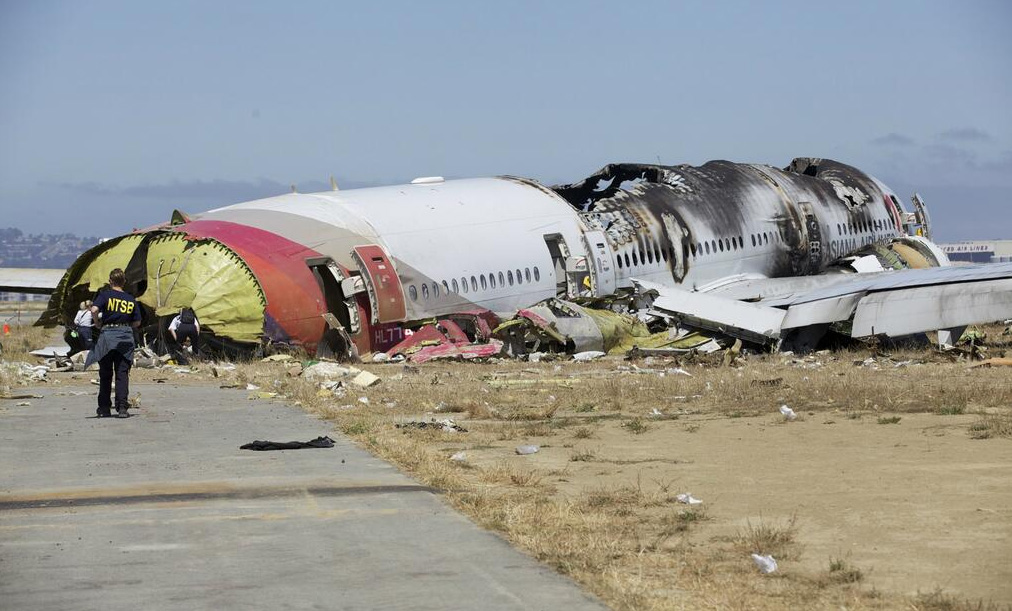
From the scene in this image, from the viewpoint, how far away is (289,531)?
10680mm

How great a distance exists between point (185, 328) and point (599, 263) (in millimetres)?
10339

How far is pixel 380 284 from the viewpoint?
29.9 m

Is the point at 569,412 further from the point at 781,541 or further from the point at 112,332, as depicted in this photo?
the point at 781,541

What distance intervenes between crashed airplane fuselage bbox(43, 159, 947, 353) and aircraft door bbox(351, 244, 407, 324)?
0.10ft

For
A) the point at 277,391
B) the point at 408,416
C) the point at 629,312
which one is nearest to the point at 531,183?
the point at 629,312

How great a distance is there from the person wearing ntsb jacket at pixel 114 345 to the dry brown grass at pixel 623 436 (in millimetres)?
2662

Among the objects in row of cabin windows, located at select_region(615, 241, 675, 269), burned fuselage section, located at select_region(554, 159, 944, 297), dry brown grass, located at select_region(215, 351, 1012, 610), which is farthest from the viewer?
burned fuselage section, located at select_region(554, 159, 944, 297)

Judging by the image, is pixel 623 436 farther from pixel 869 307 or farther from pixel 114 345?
pixel 869 307

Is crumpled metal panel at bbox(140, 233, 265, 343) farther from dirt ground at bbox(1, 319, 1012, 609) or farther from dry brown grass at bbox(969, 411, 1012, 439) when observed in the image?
dry brown grass at bbox(969, 411, 1012, 439)

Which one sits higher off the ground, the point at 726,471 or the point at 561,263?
the point at 561,263

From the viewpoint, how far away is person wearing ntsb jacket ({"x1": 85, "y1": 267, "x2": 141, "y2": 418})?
62.5ft

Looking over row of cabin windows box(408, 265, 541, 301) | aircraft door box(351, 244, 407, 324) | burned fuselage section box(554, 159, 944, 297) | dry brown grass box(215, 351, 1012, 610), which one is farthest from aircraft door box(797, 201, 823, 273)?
aircraft door box(351, 244, 407, 324)

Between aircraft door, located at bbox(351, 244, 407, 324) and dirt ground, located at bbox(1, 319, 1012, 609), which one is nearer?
dirt ground, located at bbox(1, 319, 1012, 609)

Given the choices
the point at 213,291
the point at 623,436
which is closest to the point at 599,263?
the point at 213,291
